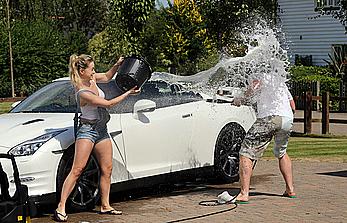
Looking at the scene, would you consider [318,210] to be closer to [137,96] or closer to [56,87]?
[137,96]

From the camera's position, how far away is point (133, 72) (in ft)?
30.5

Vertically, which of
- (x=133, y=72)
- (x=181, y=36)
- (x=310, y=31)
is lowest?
(x=133, y=72)

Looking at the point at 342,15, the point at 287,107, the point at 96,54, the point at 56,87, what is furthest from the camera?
the point at 96,54

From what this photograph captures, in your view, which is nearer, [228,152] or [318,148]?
[228,152]

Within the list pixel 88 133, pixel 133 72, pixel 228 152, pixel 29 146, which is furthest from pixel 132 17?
pixel 29 146

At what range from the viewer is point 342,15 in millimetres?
21812

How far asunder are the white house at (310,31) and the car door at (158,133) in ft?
110

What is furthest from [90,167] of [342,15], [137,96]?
[342,15]

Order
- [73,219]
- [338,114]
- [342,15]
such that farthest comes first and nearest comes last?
[338,114] → [342,15] → [73,219]

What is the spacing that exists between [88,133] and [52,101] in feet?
5.20

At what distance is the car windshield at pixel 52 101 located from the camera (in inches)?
393

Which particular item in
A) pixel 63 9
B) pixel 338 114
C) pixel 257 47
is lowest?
pixel 338 114

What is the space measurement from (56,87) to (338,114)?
22.3 metres

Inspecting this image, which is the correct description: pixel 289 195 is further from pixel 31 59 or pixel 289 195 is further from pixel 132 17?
pixel 31 59
